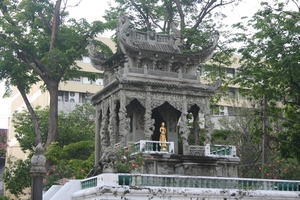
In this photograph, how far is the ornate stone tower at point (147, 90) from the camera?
2428 centimetres

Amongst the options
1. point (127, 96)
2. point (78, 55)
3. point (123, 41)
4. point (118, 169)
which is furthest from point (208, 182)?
point (78, 55)

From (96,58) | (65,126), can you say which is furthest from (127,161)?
(65,126)

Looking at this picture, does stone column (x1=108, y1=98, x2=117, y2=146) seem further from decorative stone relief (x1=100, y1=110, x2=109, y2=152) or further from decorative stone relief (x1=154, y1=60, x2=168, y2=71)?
decorative stone relief (x1=154, y1=60, x2=168, y2=71)

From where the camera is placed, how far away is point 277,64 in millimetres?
25750

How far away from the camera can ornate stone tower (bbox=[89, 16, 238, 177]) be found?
24.3 m

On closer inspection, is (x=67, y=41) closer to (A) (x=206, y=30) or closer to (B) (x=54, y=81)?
(B) (x=54, y=81)

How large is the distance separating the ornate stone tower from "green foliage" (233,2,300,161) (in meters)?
2.31

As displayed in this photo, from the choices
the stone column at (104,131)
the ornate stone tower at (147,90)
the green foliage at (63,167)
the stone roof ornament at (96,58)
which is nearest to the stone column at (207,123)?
the ornate stone tower at (147,90)

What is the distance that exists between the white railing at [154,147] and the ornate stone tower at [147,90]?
662mm

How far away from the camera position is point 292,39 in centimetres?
2527

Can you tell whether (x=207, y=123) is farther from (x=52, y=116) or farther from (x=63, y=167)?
(x=52, y=116)

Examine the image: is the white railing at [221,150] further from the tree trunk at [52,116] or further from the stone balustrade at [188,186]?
the tree trunk at [52,116]

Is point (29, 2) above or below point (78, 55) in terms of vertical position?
above

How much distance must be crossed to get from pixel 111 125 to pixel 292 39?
30.4 feet
